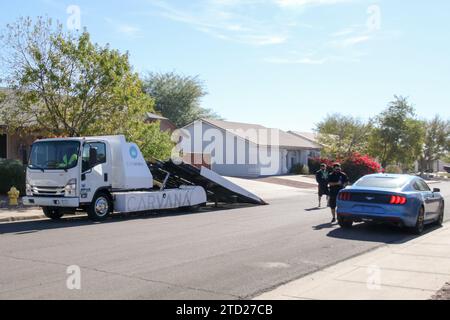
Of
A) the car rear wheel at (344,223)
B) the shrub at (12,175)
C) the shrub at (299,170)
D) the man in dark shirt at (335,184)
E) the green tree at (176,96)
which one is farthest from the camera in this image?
the green tree at (176,96)

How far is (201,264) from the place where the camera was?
8508 millimetres

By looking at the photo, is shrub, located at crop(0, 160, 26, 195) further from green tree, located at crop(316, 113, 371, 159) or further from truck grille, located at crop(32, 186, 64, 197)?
green tree, located at crop(316, 113, 371, 159)

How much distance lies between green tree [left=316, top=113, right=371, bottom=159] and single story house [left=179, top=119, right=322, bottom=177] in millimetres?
6028

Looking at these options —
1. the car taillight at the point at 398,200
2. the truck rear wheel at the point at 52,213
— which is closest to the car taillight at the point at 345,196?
the car taillight at the point at 398,200

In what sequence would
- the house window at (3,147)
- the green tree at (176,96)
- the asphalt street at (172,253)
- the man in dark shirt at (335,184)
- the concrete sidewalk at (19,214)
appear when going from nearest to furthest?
the asphalt street at (172,253)
the man in dark shirt at (335,184)
the concrete sidewalk at (19,214)
the house window at (3,147)
the green tree at (176,96)

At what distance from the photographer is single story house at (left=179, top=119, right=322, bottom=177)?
44125mm

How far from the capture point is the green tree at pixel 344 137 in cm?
5454

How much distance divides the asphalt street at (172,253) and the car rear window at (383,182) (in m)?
1.13

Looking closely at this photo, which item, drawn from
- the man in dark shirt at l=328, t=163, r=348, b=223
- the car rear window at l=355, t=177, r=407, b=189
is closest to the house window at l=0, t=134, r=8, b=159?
the man in dark shirt at l=328, t=163, r=348, b=223

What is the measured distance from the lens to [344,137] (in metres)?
58.8

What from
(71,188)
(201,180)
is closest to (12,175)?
(201,180)

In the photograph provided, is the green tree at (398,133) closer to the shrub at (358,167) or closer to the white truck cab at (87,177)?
the shrub at (358,167)
